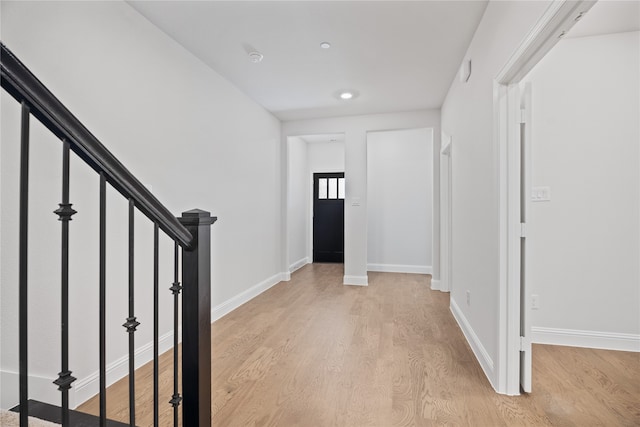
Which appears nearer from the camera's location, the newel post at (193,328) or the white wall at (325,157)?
the newel post at (193,328)

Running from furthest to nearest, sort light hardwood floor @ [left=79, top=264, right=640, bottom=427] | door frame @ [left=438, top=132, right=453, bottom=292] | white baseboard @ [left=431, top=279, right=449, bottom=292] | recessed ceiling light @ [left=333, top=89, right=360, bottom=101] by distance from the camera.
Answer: white baseboard @ [left=431, top=279, right=449, bottom=292]
door frame @ [left=438, top=132, right=453, bottom=292]
recessed ceiling light @ [left=333, top=89, right=360, bottom=101]
light hardwood floor @ [left=79, top=264, right=640, bottom=427]

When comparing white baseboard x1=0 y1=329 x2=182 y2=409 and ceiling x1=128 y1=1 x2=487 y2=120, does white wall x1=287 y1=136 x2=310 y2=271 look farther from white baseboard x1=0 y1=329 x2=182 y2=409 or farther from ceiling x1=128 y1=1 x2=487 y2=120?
white baseboard x1=0 y1=329 x2=182 y2=409

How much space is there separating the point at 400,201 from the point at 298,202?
191 centimetres

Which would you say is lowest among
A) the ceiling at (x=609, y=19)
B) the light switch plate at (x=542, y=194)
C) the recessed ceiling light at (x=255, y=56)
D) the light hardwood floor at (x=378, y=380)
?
the light hardwood floor at (x=378, y=380)

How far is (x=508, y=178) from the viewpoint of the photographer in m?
1.83

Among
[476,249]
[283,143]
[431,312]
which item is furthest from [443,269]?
[283,143]

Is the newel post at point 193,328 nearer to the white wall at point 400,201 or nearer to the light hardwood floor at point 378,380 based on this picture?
the light hardwood floor at point 378,380

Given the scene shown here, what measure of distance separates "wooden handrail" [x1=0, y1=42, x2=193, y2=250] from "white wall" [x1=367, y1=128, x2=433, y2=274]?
191 inches

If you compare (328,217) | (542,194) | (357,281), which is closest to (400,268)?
(357,281)

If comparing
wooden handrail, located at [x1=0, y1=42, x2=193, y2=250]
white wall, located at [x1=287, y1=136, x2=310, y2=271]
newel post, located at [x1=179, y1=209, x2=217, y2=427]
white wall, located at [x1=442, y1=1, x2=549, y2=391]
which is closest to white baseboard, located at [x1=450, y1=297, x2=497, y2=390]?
white wall, located at [x1=442, y1=1, x2=549, y2=391]

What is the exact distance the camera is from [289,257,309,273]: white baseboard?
224 inches

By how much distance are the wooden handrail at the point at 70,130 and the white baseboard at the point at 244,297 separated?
227cm

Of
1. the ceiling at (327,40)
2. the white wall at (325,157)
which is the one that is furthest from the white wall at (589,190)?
the white wall at (325,157)

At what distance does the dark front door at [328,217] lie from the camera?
6434 mm
